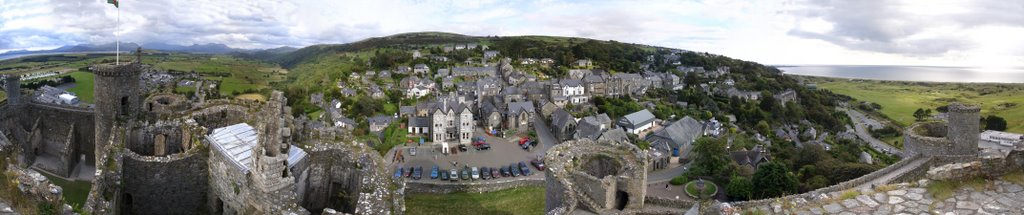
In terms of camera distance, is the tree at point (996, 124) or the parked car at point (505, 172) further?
the tree at point (996, 124)

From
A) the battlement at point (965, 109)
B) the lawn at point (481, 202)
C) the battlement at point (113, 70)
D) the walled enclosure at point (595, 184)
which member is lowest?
the lawn at point (481, 202)

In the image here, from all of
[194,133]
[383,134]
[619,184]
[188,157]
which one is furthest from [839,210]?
[383,134]

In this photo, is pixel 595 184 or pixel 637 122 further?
pixel 637 122

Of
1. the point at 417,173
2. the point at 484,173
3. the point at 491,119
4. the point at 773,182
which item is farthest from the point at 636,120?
the point at 417,173

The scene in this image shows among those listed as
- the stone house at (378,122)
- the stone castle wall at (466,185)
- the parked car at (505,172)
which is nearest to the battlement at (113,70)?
the stone castle wall at (466,185)

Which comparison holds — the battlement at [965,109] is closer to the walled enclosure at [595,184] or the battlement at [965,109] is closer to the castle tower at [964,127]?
the castle tower at [964,127]

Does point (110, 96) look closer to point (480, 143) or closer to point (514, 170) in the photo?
point (514, 170)
